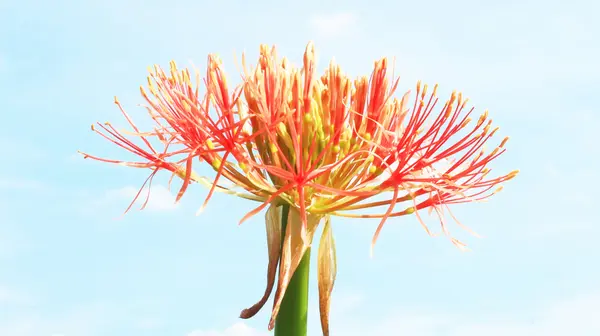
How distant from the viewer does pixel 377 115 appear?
3539 millimetres

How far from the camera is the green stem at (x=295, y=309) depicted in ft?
11.1

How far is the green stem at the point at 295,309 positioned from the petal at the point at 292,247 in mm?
72

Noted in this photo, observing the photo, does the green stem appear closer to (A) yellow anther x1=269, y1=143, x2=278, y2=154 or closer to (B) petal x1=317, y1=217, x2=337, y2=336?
(B) petal x1=317, y1=217, x2=337, y2=336

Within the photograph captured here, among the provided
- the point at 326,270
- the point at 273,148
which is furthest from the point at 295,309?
the point at 273,148

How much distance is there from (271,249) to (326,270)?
0.29m

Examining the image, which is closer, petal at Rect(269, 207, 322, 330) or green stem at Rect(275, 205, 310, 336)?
petal at Rect(269, 207, 322, 330)

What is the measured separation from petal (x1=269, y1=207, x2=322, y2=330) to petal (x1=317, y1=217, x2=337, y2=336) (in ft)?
0.37

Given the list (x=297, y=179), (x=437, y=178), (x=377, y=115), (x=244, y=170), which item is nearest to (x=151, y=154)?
(x=244, y=170)

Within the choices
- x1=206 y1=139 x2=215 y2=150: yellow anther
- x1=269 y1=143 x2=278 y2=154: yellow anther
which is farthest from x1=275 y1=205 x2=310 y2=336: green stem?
x1=206 y1=139 x2=215 y2=150: yellow anther

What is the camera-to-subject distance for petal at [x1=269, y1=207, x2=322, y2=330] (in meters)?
3.27

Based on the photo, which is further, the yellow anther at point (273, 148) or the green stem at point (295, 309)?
the green stem at point (295, 309)

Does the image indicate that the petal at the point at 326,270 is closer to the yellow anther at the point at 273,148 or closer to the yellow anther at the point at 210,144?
the yellow anther at the point at 273,148

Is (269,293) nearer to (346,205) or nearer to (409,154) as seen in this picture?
(346,205)

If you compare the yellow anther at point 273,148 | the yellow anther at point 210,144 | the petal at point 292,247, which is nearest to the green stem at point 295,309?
the petal at point 292,247
